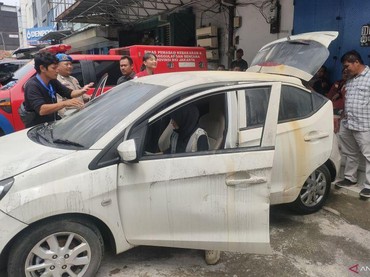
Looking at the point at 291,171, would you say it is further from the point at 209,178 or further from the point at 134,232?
the point at 134,232

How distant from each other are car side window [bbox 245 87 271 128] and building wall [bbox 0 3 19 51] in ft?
243

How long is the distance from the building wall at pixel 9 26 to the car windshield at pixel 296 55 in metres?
72.9

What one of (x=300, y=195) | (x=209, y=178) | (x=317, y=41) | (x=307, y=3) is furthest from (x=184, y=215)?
(x=307, y=3)

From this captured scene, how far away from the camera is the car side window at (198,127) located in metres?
2.82

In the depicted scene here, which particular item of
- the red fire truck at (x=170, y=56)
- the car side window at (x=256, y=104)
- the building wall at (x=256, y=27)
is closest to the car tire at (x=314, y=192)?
the car side window at (x=256, y=104)

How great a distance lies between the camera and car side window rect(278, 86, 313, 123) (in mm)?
3439

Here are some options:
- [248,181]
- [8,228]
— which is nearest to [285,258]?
[248,181]

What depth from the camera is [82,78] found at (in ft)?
19.9

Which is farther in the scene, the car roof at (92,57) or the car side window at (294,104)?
the car roof at (92,57)

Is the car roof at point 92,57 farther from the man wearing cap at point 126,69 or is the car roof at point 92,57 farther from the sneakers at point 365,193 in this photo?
the sneakers at point 365,193

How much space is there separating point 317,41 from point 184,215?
108 inches

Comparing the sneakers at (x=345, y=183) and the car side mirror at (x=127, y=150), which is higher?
the car side mirror at (x=127, y=150)

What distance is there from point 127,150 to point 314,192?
244 cm

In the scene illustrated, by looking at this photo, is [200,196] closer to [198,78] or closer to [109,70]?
[198,78]
